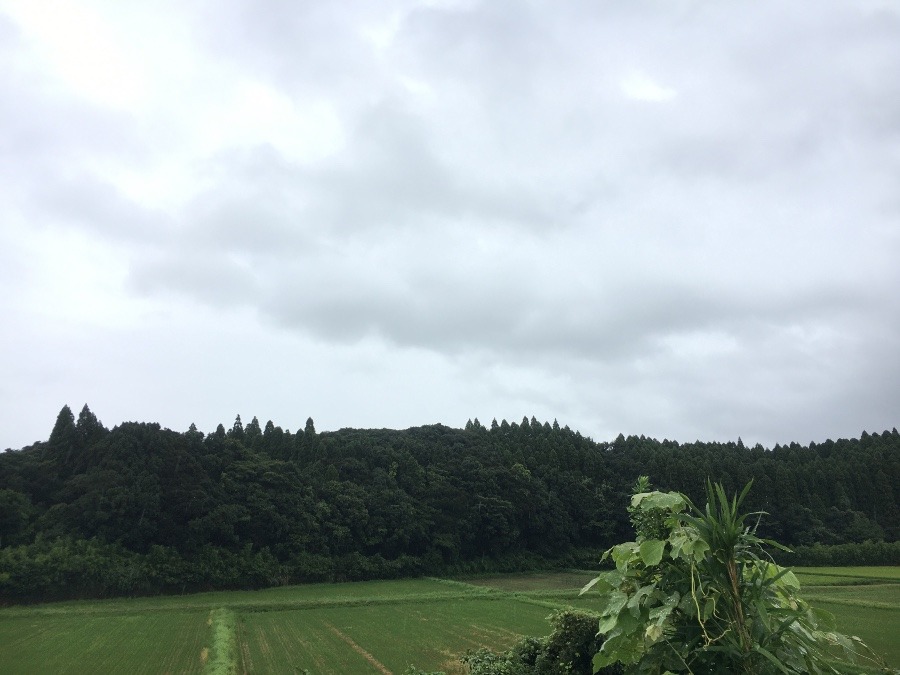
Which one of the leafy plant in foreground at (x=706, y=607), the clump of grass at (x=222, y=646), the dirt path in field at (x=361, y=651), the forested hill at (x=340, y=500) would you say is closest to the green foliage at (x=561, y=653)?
the leafy plant in foreground at (x=706, y=607)

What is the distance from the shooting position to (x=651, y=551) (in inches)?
129

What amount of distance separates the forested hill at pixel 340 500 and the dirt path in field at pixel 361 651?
774 inches

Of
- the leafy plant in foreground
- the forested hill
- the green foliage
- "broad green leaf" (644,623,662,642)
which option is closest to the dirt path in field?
the green foliage

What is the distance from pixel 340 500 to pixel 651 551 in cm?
5513

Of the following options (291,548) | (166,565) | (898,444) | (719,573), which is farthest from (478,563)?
(719,573)

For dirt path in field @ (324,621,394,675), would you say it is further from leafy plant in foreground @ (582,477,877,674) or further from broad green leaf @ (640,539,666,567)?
broad green leaf @ (640,539,666,567)

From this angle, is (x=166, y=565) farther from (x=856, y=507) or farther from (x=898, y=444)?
(x=898, y=444)

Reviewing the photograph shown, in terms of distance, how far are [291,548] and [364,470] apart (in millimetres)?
12168

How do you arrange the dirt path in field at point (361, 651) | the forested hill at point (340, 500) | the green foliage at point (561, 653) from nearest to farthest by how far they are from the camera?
1. the green foliage at point (561, 653)
2. the dirt path in field at point (361, 651)
3. the forested hill at point (340, 500)

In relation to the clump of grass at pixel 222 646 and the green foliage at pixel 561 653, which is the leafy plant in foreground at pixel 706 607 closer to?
the green foliage at pixel 561 653

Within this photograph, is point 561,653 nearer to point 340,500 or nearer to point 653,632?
point 653,632

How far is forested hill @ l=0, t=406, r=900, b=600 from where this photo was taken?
1737 inches

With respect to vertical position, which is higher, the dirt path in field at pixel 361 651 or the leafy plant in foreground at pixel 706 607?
the leafy plant in foreground at pixel 706 607

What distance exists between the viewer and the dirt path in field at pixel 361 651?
862 inches
